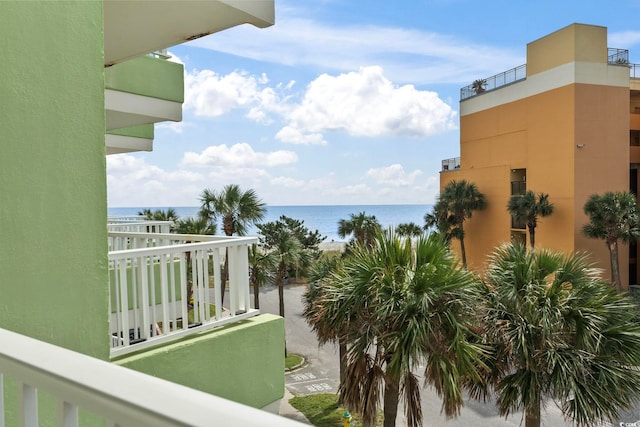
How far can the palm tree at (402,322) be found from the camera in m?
6.64

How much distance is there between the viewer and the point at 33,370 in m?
1.02

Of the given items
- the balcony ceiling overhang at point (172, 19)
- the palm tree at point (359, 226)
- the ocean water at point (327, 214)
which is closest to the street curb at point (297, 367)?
the palm tree at point (359, 226)

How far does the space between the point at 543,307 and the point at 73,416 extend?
25.8 ft

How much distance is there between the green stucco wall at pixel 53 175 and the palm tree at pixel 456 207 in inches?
1163

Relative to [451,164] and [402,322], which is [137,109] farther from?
[451,164]

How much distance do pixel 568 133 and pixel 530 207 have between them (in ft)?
14.5

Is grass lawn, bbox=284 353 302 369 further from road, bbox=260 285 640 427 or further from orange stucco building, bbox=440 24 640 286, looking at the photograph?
orange stucco building, bbox=440 24 640 286

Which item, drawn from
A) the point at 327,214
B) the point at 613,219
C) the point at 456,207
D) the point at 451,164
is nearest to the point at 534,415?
the point at 613,219

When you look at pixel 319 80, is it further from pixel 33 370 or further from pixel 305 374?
pixel 33 370

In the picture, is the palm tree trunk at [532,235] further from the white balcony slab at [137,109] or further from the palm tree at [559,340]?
the white balcony slab at [137,109]

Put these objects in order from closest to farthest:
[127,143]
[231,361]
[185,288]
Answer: [231,361]
[185,288]
[127,143]

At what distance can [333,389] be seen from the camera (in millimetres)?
16375

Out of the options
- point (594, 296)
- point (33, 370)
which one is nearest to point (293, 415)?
point (594, 296)

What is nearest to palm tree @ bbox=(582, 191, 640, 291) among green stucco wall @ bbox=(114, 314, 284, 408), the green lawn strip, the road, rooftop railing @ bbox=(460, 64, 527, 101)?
rooftop railing @ bbox=(460, 64, 527, 101)
